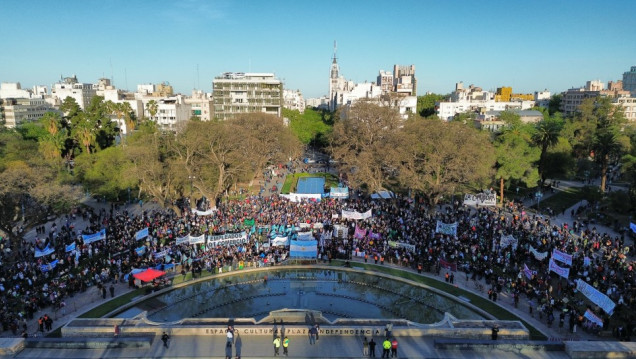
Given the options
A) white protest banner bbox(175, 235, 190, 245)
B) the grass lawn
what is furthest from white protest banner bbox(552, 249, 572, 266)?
the grass lawn

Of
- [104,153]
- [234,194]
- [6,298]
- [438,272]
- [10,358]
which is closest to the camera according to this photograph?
[10,358]

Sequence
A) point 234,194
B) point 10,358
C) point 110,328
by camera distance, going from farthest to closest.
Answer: point 234,194 → point 110,328 → point 10,358

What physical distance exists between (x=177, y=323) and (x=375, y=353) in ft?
33.0

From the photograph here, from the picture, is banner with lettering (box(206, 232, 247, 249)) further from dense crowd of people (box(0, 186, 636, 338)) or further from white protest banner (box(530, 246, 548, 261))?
white protest banner (box(530, 246, 548, 261))

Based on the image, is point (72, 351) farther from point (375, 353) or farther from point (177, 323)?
point (375, 353)

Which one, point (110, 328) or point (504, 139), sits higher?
point (504, 139)

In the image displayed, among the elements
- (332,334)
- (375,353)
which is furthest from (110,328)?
(375,353)

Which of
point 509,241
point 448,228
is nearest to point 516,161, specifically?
point 509,241

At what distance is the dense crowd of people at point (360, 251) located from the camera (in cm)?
2478

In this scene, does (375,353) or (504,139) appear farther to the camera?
(504,139)

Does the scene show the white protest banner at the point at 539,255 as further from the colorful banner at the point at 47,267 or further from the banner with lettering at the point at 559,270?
the colorful banner at the point at 47,267

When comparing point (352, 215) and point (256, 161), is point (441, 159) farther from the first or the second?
point (256, 161)

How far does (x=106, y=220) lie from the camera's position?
38844 mm

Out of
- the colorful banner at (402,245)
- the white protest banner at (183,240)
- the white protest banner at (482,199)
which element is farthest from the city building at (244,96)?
the colorful banner at (402,245)
